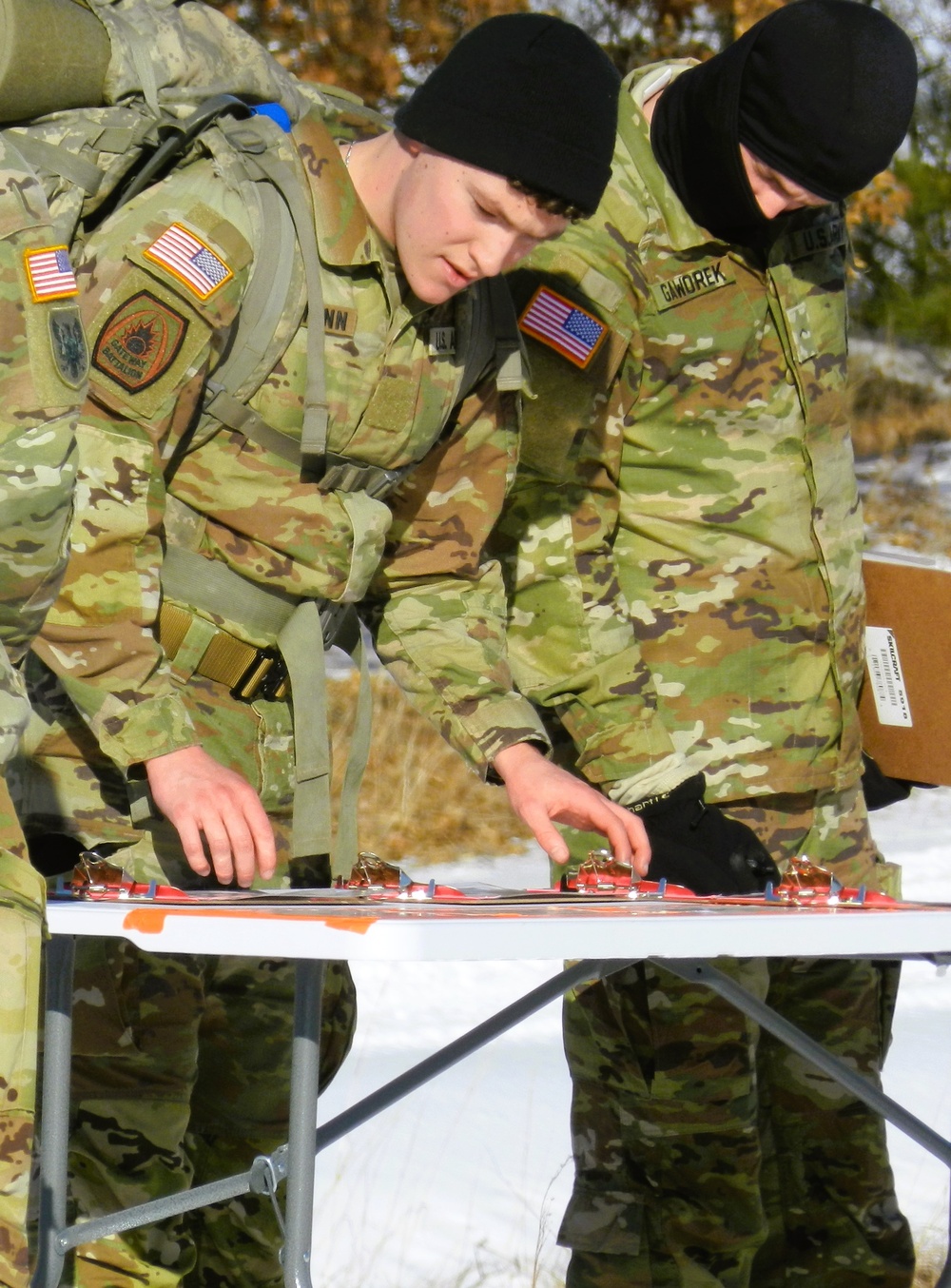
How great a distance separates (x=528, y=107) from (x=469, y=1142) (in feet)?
8.81

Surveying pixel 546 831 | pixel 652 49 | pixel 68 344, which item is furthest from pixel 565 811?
pixel 652 49

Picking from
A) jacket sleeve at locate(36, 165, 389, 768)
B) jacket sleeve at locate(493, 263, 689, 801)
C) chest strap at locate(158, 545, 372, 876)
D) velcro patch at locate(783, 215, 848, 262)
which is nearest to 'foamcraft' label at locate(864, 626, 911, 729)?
jacket sleeve at locate(493, 263, 689, 801)

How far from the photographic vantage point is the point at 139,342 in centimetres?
205

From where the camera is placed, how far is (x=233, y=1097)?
2564mm

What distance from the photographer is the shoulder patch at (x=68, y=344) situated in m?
1.77

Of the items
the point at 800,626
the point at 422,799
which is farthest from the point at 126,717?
the point at 422,799

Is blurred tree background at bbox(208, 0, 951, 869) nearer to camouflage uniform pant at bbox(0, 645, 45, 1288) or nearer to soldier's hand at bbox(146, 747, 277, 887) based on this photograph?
soldier's hand at bbox(146, 747, 277, 887)

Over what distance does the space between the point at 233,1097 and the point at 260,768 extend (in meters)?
0.51

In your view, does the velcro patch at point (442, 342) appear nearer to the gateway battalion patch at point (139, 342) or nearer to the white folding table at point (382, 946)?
the gateway battalion patch at point (139, 342)

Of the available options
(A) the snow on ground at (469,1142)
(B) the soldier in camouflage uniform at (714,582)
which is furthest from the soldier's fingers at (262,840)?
(A) the snow on ground at (469,1142)

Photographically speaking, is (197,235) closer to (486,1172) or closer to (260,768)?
(260,768)

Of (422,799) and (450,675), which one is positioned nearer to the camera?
(450,675)

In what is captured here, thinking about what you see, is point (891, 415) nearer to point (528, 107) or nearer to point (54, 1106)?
point (528, 107)

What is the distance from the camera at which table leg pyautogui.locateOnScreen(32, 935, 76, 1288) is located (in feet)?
6.47
